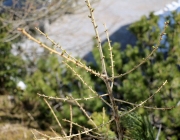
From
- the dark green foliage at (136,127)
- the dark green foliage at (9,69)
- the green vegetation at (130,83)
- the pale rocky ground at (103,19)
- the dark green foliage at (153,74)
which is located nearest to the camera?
the dark green foliage at (136,127)

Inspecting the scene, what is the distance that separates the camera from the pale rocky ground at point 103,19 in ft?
39.5

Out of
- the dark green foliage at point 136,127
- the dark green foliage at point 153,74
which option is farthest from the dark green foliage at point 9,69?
the dark green foliage at point 136,127

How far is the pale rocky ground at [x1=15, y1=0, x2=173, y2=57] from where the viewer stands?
12.0 metres

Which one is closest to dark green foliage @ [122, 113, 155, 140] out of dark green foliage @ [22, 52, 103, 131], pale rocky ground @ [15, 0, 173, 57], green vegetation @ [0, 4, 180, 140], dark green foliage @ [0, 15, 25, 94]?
green vegetation @ [0, 4, 180, 140]

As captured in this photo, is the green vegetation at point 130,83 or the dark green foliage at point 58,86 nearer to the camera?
the green vegetation at point 130,83

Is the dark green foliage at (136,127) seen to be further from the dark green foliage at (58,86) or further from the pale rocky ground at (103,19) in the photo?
the pale rocky ground at (103,19)

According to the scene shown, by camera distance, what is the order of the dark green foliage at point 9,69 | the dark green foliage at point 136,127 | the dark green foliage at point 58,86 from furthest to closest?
the dark green foliage at point 9,69
the dark green foliage at point 58,86
the dark green foliage at point 136,127

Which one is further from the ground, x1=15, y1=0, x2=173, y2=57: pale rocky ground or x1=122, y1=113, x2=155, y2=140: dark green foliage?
x1=15, y1=0, x2=173, y2=57: pale rocky ground

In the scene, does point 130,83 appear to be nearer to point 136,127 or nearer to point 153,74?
point 153,74

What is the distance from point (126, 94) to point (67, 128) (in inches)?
40.4

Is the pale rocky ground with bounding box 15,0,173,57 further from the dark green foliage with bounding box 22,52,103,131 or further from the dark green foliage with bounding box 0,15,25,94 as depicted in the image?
the dark green foliage with bounding box 22,52,103,131

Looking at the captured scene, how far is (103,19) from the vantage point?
1352cm

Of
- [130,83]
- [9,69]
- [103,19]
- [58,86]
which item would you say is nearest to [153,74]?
[130,83]

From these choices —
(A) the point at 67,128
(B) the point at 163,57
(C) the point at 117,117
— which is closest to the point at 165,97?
(B) the point at 163,57
